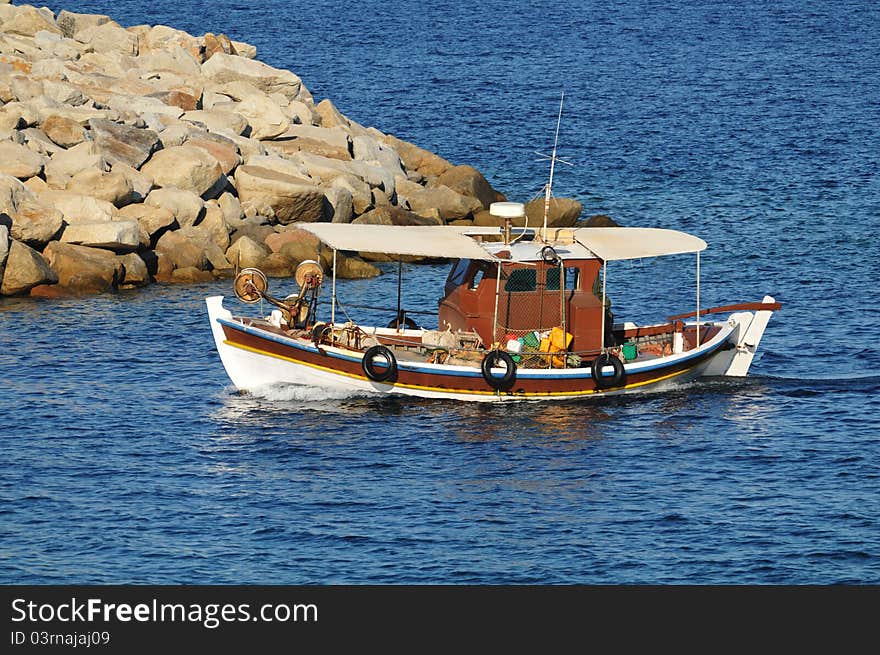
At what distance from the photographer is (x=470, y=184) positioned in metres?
59.2

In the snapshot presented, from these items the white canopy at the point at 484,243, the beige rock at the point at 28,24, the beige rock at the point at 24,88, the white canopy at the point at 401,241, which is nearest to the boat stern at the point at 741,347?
the white canopy at the point at 484,243

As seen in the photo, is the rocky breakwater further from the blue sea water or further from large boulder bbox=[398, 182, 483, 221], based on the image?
the blue sea water

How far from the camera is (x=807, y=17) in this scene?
130 meters

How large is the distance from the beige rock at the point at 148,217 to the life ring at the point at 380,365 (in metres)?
14.5

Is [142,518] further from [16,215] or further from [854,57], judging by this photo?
[854,57]

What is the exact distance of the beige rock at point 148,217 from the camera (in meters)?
47.8

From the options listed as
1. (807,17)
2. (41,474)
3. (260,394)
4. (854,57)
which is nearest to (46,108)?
(260,394)

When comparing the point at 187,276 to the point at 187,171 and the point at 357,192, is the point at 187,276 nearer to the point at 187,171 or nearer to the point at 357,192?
the point at 187,171

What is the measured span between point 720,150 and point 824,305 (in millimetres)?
28614

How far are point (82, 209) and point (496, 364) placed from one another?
17538 millimetres

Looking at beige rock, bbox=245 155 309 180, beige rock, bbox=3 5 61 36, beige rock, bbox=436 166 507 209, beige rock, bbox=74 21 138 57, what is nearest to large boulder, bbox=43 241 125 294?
beige rock, bbox=245 155 309 180

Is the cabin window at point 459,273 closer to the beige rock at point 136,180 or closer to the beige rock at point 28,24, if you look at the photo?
the beige rock at point 136,180

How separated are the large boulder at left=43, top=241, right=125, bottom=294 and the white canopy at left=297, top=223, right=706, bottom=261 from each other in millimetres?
10477

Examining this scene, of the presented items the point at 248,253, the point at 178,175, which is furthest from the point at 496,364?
the point at 178,175
